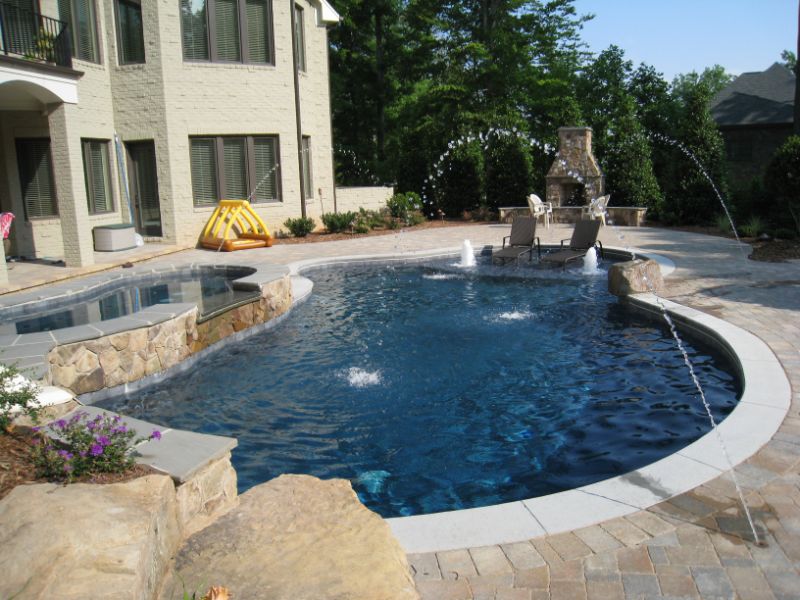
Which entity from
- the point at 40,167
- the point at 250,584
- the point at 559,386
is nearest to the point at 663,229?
the point at 559,386

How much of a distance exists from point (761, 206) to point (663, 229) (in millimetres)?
2640

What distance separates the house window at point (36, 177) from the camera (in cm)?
1524

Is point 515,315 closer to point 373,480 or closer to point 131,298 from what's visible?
point 373,480

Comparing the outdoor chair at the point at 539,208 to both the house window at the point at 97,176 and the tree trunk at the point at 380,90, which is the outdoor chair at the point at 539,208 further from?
the tree trunk at the point at 380,90

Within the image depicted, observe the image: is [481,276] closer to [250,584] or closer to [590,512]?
[590,512]

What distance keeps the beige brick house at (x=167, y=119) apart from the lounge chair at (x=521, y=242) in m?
7.03

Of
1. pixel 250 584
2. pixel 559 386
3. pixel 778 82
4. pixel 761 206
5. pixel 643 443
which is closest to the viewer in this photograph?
pixel 250 584

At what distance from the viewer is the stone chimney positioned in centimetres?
2109

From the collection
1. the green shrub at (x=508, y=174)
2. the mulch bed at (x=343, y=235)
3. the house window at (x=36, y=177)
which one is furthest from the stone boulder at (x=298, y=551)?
the green shrub at (x=508, y=174)

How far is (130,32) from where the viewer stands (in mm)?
17000

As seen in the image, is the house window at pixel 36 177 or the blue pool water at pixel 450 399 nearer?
the blue pool water at pixel 450 399

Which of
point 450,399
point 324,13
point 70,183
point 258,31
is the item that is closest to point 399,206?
point 324,13

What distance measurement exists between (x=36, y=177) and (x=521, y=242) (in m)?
11.4

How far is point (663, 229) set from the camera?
19094 millimetres
